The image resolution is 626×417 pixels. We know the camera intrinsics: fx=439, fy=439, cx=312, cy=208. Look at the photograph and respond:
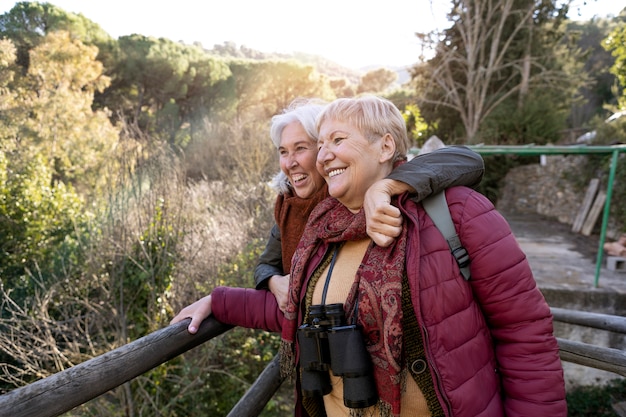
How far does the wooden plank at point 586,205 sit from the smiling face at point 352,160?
9.51 metres

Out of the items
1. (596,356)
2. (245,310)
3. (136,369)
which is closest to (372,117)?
(245,310)

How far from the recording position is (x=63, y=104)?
13.1 metres

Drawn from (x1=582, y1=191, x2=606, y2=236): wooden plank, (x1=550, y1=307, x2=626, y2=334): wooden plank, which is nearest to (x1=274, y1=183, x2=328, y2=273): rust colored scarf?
(x1=550, y1=307, x2=626, y2=334): wooden plank

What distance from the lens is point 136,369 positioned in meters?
1.29

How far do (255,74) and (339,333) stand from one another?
81.6ft

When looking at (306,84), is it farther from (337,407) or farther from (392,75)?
(337,407)

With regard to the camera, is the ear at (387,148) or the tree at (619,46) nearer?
the ear at (387,148)

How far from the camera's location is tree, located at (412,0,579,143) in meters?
13.9

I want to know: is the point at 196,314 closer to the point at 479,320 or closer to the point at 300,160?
the point at 300,160

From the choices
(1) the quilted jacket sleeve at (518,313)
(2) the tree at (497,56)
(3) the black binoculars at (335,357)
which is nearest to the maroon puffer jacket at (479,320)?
(1) the quilted jacket sleeve at (518,313)

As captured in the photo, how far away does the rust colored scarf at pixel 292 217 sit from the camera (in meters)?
1.75

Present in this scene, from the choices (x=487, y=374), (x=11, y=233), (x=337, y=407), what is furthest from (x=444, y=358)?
(x=11, y=233)

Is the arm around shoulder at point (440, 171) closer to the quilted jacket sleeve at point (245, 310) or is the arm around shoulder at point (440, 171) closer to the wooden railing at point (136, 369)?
the quilted jacket sleeve at point (245, 310)

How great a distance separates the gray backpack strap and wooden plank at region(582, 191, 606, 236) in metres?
9.23
